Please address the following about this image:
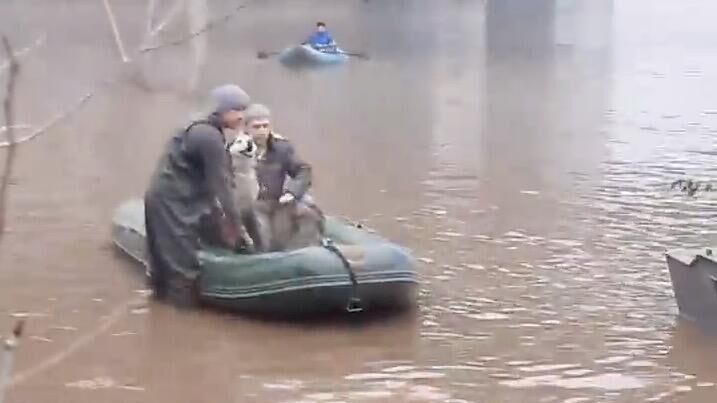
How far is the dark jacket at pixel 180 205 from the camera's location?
336 inches

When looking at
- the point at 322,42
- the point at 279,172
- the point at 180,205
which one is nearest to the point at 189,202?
the point at 180,205

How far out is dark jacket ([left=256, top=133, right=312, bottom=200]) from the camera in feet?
28.8

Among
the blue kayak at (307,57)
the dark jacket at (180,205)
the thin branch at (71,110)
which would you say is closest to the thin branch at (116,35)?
the thin branch at (71,110)

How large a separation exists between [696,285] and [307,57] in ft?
64.9

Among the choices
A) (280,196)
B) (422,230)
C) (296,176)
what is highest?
(296,176)

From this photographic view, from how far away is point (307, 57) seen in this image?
90.3 ft

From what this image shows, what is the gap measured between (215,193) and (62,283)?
5.61ft

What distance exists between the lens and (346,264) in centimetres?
823

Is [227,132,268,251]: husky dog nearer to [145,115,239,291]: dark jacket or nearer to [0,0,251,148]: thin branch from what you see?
[145,115,239,291]: dark jacket

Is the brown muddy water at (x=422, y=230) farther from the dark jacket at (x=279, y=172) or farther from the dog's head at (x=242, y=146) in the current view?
the dark jacket at (x=279, y=172)

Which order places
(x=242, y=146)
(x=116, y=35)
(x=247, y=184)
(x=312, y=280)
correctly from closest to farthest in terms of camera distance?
(x=116, y=35) → (x=312, y=280) → (x=242, y=146) → (x=247, y=184)

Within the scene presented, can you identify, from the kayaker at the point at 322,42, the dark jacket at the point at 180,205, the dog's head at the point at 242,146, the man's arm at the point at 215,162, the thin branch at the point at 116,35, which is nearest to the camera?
the thin branch at the point at 116,35

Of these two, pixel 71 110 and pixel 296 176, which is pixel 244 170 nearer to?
pixel 296 176

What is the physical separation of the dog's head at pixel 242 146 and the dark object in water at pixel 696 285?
267 centimetres
